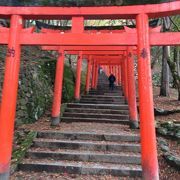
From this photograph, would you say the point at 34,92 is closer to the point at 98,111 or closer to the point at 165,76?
the point at 98,111

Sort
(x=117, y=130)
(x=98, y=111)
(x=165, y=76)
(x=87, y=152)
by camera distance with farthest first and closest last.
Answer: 1. (x=165, y=76)
2. (x=98, y=111)
3. (x=117, y=130)
4. (x=87, y=152)

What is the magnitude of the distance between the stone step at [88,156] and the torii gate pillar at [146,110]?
78.8 inches

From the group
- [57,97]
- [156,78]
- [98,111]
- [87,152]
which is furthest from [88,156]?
[156,78]

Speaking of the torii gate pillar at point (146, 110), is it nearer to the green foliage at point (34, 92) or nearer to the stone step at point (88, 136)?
the stone step at point (88, 136)

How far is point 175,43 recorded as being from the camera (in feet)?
19.4

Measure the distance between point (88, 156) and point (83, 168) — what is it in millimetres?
642

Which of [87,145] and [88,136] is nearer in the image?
[87,145]

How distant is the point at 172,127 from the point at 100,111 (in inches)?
151

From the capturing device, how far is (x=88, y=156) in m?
8.13

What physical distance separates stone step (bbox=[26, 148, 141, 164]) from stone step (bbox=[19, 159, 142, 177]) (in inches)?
9.2

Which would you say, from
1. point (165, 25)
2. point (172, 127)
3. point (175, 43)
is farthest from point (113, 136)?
point (165, 25)

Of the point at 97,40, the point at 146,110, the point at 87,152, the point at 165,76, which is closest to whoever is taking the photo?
the point at 146,110

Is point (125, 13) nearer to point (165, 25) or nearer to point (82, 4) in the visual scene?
point (82, 4)

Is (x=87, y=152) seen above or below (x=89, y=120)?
below
